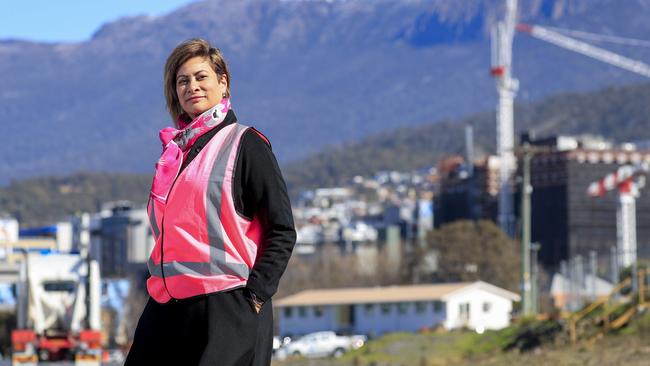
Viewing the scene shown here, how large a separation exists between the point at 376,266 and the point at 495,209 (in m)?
80.2

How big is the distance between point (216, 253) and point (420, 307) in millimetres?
65759

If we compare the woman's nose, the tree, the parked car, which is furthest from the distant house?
the woman's nose

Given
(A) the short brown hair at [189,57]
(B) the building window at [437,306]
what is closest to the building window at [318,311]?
(B) the building window at [437,306]

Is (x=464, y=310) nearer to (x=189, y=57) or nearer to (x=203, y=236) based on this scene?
(x=189, y=57)

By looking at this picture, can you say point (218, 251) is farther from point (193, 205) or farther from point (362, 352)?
point (362, 352)

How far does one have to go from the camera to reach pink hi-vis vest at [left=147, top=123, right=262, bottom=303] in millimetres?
5582

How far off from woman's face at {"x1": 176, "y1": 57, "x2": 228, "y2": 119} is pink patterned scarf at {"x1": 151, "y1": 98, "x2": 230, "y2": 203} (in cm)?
4

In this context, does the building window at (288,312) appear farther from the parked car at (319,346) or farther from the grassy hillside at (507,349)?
the grassy hillside at (507,349)

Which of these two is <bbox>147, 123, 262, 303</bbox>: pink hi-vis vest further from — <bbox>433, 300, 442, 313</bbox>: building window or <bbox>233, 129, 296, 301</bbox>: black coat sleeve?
<bbox>433, 300, 442, 313</bbox>: building window

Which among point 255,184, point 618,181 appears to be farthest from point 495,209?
point 255,184

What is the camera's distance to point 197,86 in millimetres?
5906

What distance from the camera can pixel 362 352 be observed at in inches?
1612

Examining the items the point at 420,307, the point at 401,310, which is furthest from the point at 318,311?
the point at 420,307

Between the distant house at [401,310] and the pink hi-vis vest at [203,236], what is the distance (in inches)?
2422
